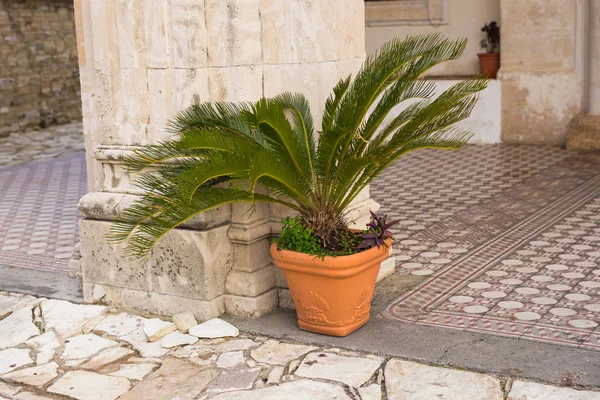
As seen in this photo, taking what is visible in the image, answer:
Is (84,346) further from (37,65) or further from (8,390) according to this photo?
(37,65)

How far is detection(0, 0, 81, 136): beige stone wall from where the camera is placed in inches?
597

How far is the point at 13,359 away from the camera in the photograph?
470 cm

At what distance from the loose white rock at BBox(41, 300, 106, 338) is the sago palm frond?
2.10 ft

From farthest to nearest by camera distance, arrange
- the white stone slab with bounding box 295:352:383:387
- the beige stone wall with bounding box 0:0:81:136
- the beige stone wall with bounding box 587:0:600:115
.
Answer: the beige stone wall with bounding box 0:0:81:136
the beige stone wall with bounding box 587:0:600:115
the white stone slab with bounding box 295:352:383:387

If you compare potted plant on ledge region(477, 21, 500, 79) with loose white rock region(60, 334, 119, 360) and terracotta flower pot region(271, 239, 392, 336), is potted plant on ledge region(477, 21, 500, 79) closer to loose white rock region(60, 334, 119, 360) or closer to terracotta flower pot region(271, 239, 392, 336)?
terracotta flower pot region(271, 239, 392, 336)

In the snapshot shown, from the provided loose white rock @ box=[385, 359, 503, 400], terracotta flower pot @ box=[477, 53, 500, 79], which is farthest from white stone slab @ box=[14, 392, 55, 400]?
terracotta flower pot @ box=[477, 53, 500, 79]

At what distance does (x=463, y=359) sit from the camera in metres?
4.31

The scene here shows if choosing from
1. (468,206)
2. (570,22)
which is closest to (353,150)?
(468,206)

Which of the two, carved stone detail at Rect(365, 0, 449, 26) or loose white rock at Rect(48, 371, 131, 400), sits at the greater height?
carved stone detail at Rect(365, 0, 449, 26)

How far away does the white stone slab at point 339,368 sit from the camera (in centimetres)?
422

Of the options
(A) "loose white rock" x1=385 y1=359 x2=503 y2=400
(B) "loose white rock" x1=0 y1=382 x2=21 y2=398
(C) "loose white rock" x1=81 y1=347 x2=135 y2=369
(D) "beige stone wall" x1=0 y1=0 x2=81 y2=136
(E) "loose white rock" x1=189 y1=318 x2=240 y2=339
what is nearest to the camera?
(A) "loose white rock" x1=385 y1=359 x2=503 y2=400

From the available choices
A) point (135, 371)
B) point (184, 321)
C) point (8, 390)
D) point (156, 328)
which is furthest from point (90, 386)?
point (184, 321)

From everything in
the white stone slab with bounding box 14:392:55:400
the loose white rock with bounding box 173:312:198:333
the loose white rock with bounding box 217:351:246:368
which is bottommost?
the white stone slab with bounding box 14:392:55:400

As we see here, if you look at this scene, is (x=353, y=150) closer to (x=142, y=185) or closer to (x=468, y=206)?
(x=142, y=185)
